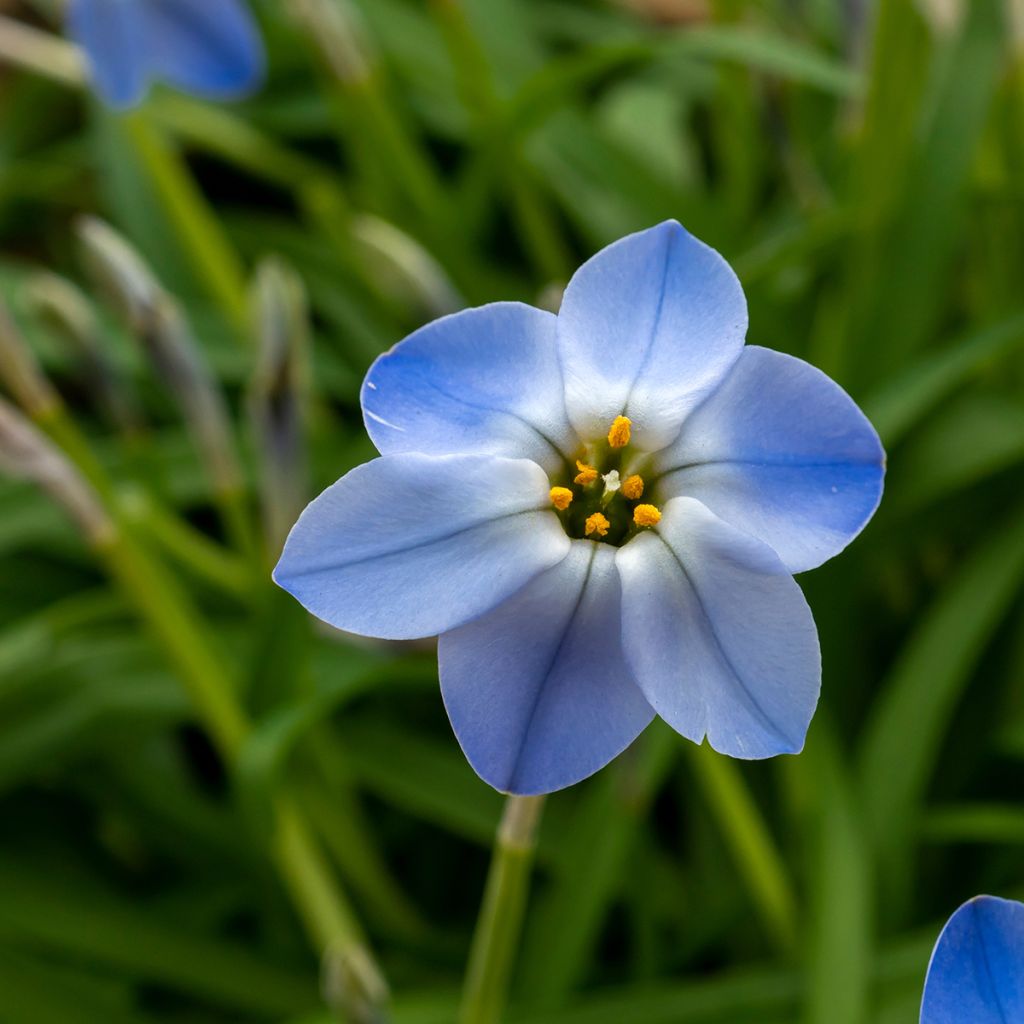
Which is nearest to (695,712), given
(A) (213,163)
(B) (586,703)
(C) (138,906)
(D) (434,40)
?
(B) (586,703)

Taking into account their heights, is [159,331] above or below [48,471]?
above

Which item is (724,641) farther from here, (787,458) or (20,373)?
(20,373)

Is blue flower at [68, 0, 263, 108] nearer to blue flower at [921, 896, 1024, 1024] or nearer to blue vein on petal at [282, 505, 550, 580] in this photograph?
blue vein on petal at [282, 505, 550, 580]

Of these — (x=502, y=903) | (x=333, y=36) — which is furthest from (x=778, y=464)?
(x=333, y=36)

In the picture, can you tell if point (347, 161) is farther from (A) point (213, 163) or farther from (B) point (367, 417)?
(B) point (367, 417)

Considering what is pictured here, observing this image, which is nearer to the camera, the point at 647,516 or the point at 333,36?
the point at 647,516

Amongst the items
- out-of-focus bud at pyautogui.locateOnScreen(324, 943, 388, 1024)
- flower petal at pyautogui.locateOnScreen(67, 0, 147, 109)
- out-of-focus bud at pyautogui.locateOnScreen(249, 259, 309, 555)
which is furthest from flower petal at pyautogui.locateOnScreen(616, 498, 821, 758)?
flower petal at pyautogui.locateOnScreen(67, 0, 147, 109)

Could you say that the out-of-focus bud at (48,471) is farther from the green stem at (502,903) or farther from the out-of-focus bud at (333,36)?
the out-of-focus bud at (333,36)
